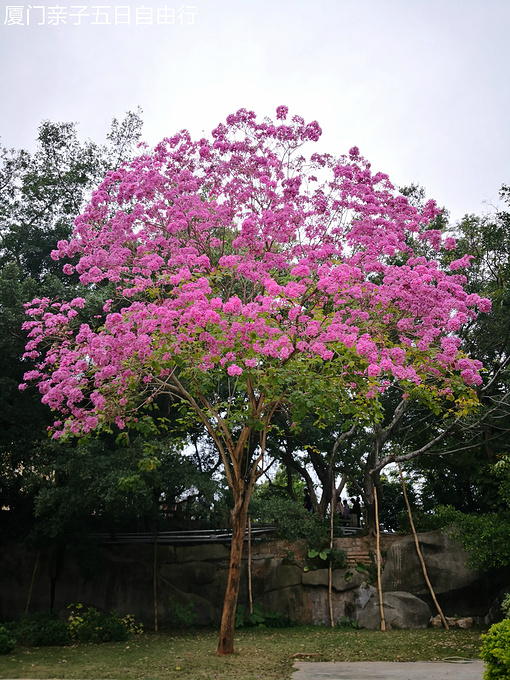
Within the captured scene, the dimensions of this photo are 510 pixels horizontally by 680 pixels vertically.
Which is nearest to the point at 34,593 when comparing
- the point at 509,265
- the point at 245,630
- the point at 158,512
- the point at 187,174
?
the point at 158,512

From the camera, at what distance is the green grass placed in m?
6.49

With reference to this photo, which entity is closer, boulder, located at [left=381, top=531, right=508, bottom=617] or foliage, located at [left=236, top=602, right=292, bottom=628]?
boulder, located at [left=381, top=531, right=508, bottom=617]

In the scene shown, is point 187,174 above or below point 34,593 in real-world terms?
above

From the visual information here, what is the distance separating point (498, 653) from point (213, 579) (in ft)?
28.9

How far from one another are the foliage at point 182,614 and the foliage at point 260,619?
0.84 metres

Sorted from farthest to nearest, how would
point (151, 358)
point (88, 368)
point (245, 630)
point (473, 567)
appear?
point (245, 630) → point (473, 567) → point (88, 368) → point (151, 358)

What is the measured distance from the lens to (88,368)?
720 centimetres

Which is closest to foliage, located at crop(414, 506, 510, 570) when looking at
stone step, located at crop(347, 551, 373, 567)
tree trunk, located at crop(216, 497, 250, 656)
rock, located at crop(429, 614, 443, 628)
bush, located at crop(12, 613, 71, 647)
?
rock, located at crop(429, 614, 443, 628)

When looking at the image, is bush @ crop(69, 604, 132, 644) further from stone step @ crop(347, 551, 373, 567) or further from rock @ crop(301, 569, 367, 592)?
stone step @ crop(347, 551, 373, 567)

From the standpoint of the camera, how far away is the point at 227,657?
284 inches

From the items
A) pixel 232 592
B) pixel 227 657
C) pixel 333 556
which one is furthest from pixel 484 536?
pixel 227 657

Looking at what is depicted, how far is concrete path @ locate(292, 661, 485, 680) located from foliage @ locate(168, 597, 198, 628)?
14.7 feet

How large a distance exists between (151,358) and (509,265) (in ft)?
24.7

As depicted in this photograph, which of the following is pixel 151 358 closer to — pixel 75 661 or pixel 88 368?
pixel 88 368
